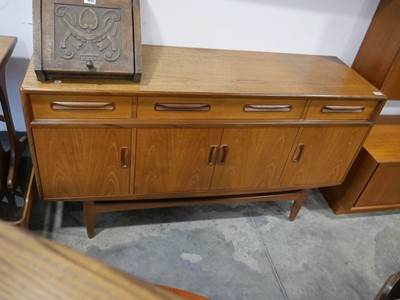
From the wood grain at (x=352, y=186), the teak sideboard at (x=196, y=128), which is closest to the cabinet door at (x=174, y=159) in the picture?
the teak sideboard at (x=196, y=128)

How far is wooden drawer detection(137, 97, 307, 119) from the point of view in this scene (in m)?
1.28

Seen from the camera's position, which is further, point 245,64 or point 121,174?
point 245,64

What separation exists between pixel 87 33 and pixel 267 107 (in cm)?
77

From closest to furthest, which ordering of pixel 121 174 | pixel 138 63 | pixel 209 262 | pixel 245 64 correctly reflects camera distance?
pixel 138 63 → pixel 121 174 → pixel 245 64 → pixel 209 262

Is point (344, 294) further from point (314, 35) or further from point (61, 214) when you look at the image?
point (61, 214)

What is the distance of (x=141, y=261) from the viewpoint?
1.64 metres

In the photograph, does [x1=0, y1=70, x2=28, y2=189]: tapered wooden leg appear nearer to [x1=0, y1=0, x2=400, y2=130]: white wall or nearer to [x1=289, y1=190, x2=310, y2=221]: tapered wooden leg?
[x1=0, y1=0, x2=400, y2=130]: white wall

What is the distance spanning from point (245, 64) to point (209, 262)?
3.31 feet

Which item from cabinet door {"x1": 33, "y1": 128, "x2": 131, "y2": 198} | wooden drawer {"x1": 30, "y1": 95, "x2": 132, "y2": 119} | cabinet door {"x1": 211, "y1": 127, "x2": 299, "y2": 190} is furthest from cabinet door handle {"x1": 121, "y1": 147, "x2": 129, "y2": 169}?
cabinet door {"x1": 211, "y1": 127, "x2": 299, "y2": 190}

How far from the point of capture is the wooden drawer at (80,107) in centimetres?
117

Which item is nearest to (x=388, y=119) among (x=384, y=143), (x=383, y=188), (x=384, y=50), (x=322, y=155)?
(x=384, y=143)

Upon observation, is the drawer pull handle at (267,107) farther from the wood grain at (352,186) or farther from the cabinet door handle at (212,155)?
the wood grain at (352,186)

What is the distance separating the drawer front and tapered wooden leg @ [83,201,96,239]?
109 cm

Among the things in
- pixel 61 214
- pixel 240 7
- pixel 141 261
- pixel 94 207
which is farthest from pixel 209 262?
pixel 240 7
